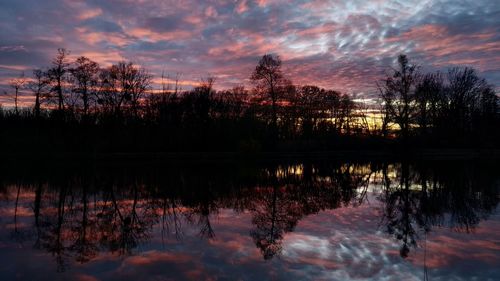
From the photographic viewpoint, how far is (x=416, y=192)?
779 inches

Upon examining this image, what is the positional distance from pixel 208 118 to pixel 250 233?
41.8 meters

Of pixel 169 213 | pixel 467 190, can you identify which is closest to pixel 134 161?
pixel 169 213

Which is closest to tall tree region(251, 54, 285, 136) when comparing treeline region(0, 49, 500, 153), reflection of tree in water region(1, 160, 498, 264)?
treeline region(0, 49, 500, 153)

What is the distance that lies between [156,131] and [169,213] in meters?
36.9

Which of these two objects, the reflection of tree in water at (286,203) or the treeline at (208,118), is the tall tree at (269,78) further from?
the reflection of tree in water at (286,203)

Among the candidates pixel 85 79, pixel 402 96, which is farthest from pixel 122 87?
pixel 402 96

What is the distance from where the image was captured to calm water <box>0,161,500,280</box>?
26.7 feet

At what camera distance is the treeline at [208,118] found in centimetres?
4838

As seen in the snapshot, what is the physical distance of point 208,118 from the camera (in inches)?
2080

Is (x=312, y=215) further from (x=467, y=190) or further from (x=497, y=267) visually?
(x=467, y=190)

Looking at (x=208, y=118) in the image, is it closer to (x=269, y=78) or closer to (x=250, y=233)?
Answer: (x=269, y=78)

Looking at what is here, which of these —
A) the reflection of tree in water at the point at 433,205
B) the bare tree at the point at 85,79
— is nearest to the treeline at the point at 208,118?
the bare tree at the point at 85,79

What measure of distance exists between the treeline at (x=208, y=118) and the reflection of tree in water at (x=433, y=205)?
82.2ft

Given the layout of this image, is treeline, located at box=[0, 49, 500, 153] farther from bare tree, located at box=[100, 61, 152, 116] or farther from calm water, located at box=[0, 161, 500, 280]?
calm water, located at box=[0, 161, 500, 280]
